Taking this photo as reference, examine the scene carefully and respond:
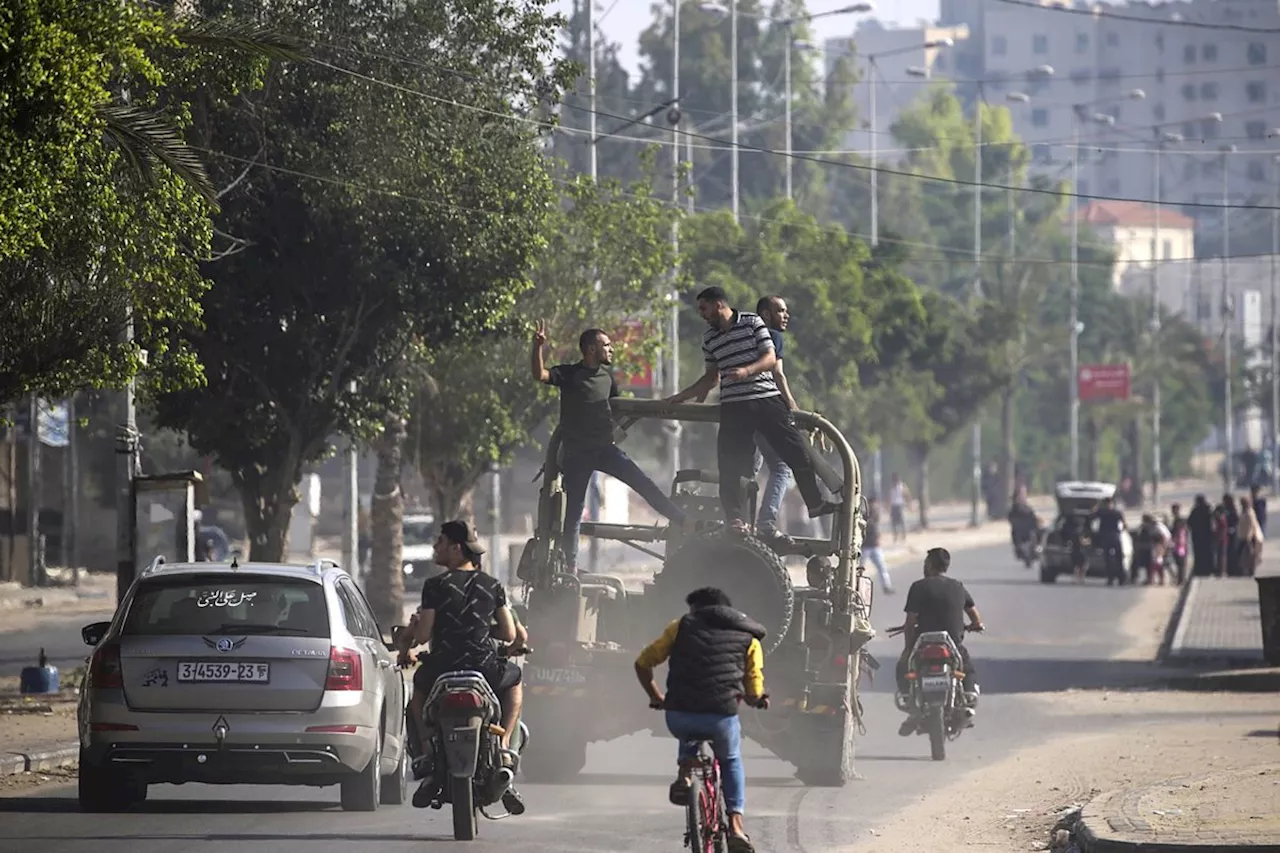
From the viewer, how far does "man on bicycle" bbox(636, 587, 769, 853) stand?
10992mm

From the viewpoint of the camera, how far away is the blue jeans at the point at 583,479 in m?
16.1

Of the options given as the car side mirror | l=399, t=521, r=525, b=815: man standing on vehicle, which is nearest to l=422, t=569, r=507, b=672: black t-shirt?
l=399, t=521, r=525, b=815: man standing on vehicle

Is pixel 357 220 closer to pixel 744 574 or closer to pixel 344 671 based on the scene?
pixel 744 574

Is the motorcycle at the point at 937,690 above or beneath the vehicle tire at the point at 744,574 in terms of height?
beneath

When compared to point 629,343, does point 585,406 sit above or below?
below

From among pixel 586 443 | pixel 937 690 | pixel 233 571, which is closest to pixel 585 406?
pixel 586 443

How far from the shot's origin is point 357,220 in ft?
76.0

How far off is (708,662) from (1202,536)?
36.7 meters

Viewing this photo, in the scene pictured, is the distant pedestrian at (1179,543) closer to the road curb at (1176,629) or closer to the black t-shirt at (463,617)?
the road curb at (1176,629)

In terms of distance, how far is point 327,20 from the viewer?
2317 centimetres

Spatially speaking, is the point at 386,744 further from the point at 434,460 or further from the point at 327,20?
the point at 434,460

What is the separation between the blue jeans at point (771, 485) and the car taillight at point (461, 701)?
411 centimetres

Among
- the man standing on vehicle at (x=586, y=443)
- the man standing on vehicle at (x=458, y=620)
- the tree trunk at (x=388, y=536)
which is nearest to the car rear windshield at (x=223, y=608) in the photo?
the man standing on vehicle at (x=458, y=620)

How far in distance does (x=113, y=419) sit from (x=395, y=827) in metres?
37.9
